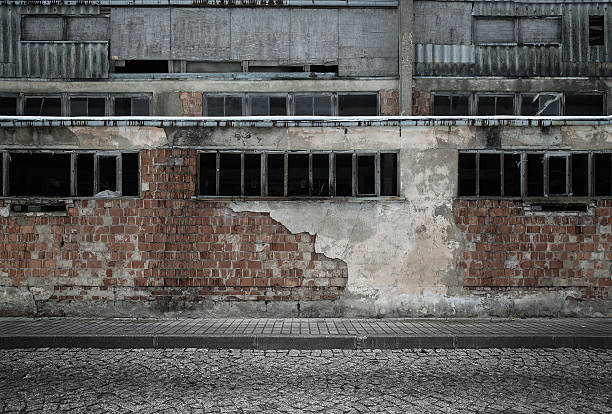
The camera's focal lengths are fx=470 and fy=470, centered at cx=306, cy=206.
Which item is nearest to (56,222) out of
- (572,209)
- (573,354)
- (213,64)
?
(213,64)

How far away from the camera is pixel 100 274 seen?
9023 mm

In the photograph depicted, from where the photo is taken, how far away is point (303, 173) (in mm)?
9312

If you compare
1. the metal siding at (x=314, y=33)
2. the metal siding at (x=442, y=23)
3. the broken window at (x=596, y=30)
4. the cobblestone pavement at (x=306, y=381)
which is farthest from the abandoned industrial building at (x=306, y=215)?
the broken window at (x=596, y=30)

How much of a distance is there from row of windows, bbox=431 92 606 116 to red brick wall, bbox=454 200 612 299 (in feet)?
18.5

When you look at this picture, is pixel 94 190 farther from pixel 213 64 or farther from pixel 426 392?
pixel 426 392

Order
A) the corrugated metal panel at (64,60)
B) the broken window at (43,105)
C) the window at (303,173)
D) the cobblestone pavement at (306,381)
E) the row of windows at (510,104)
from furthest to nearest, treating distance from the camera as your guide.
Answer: the broken window at (43,105) < the row of windows at (510,104) < the corrugated metal panel at (64,60) < the window at (303,173) < the cobblestone pavement at (306,381)

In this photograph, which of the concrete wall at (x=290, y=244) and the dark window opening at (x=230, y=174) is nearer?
the concrete wall at (x=290, y=244)

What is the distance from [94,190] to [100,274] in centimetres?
164

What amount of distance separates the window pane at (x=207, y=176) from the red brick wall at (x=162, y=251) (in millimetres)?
260

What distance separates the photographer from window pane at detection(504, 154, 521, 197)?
931cm

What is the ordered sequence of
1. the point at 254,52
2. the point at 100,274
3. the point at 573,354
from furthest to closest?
the point at 254,52 → the point at 100,274 → the point at 573,354

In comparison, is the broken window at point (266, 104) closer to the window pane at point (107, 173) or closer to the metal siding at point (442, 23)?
the metal siding at point (442, 23)

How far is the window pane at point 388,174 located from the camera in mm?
9305

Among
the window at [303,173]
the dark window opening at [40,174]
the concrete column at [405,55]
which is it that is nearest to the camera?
the dark window opening at [40,174]
